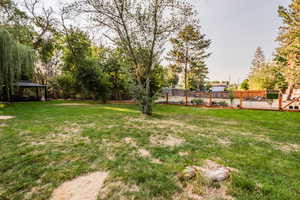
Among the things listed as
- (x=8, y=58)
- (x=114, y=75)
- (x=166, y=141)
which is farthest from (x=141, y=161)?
(x=114, y=75)

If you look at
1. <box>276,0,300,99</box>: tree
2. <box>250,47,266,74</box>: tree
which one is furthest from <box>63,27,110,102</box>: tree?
<box>250,47,266,74</box>: tree

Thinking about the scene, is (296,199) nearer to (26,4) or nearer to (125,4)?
(125,4)

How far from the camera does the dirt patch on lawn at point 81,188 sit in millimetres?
1382

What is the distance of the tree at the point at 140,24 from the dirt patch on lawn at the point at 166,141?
337 cm

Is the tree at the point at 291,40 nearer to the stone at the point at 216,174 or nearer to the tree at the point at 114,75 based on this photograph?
the stone at the point at 216,174

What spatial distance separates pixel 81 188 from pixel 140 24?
6662 millimetres

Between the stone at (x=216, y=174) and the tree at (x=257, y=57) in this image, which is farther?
the tree at (x=257, y=57)

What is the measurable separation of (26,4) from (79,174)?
64.2ft

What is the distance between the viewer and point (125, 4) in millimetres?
5789

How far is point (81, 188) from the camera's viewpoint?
1.50 meters

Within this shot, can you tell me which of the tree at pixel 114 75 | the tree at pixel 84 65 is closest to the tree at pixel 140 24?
the tree at pixel 114 75

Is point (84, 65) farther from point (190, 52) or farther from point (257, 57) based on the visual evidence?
point (257, 57)

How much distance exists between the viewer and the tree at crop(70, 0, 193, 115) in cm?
577

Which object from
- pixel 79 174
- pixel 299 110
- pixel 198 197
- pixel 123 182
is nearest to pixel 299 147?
pixel 198 197
